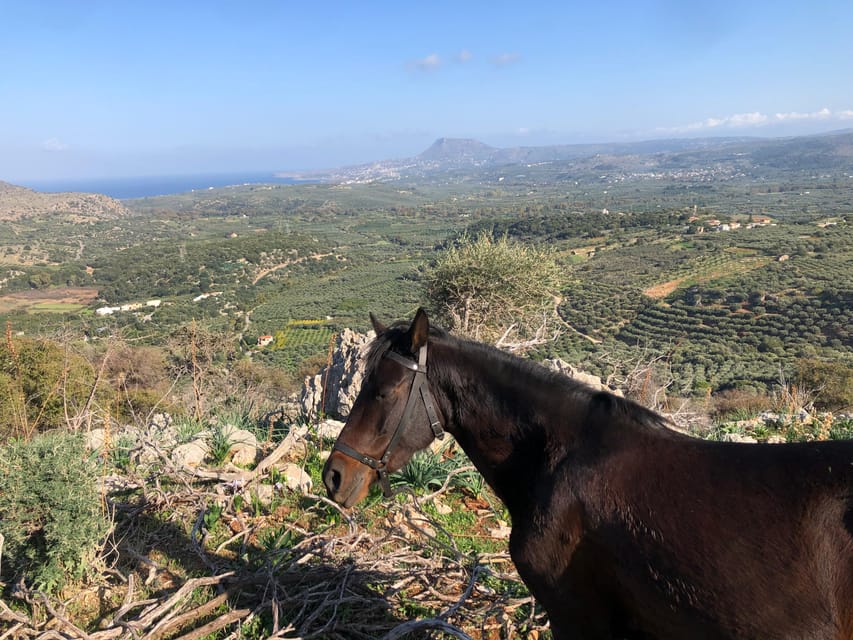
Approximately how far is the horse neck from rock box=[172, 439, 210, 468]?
3829 mm

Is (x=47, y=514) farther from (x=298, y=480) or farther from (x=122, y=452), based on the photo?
(x=122, y=452)

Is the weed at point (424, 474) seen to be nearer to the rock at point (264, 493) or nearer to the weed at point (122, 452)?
the rock at point (264, 493)

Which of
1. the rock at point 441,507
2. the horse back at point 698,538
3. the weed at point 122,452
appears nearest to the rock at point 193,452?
the weed at point 122,452

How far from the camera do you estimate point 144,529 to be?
4023 millimetres

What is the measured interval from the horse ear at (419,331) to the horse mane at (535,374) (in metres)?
0.08

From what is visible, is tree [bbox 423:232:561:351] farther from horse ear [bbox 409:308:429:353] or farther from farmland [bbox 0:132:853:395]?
horse ear [bbox 409:308:429:353]

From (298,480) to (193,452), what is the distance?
1367mm

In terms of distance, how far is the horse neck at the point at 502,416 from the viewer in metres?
2.12

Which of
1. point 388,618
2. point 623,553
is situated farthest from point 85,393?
point 623,553

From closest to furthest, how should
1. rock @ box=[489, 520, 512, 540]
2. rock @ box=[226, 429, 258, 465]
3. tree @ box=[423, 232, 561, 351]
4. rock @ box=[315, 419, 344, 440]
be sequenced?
1. rock @ box=[489, 520, 512, 540]
2. rock @ box=[226, 429, 258, 465]
3. rock @ box=[315, 419, 344, 440]
4. tree @ box=[423, 232, 561, 351]

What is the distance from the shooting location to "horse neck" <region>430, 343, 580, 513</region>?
6.96 ft

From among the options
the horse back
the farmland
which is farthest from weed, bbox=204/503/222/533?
the farmland

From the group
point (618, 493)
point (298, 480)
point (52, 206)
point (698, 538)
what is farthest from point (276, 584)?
point (52, 206)

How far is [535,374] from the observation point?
2268 mm
